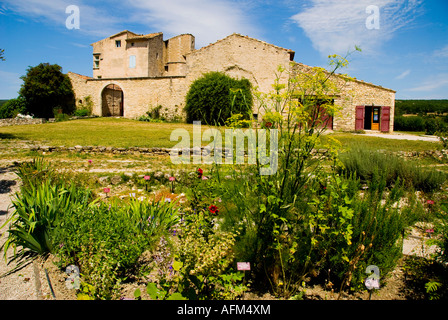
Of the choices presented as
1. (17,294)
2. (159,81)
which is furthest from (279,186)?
(159,81)

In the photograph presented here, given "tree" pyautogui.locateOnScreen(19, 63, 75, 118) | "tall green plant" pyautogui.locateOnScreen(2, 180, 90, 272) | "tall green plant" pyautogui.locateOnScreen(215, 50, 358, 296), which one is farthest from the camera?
"tree" pyautogui.locateOnScreen(19, 63, 75, 118)

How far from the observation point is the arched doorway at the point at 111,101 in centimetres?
2773

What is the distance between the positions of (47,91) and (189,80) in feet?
41.9

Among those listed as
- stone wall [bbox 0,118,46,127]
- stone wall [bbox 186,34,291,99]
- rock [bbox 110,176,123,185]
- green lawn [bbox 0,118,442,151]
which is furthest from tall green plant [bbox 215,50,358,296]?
stone wall [bbox 0,118,46,127]

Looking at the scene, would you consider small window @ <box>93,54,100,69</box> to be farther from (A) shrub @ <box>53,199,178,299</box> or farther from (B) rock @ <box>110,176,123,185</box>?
(A) shrub @ <box>53,199,178,299</box>

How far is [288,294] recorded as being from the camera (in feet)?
8.36

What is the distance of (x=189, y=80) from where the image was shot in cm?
2366

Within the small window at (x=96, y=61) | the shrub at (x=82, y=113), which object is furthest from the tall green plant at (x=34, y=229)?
the small window at (x=96, y=61)

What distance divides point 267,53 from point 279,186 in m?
21.0

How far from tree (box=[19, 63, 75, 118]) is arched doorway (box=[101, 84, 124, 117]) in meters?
2.75

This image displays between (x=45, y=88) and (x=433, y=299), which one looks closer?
(x=433, y=299)

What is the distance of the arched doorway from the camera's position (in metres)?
27.7
